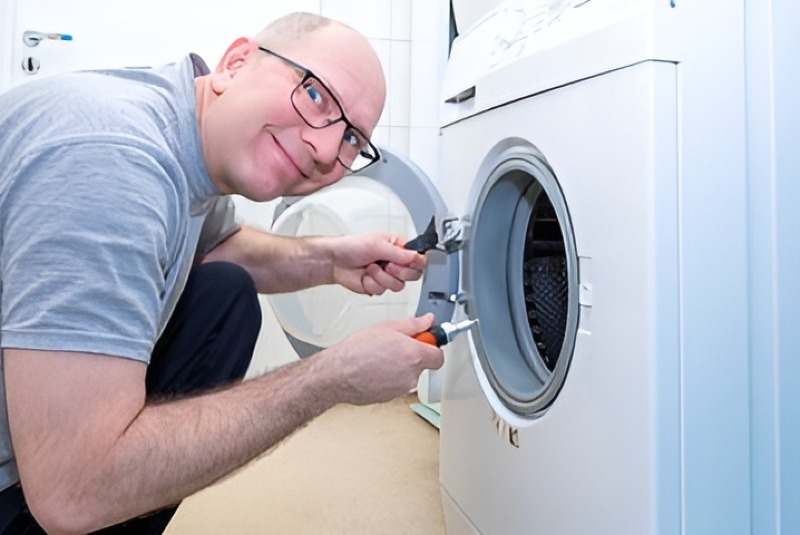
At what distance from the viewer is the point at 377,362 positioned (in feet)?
2.02

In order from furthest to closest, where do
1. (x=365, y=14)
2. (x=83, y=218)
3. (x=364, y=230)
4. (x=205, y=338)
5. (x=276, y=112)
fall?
(x=365, y=14)
(x=364, y=230)
(x=205, y=338)
(x=276, y=112)
(x=83, y=218)

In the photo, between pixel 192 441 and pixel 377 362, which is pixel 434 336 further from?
pixel 192 441

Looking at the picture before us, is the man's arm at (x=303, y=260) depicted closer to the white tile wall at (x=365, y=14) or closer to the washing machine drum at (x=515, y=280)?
the washing machine drum at (x=515, y=280)

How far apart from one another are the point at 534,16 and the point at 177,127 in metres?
0.43

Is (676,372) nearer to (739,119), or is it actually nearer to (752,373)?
(752,373)

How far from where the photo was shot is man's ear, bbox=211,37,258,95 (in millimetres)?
641

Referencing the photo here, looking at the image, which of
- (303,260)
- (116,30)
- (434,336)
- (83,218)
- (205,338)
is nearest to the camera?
(83,218)

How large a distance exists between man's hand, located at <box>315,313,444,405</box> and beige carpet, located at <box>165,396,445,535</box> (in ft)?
1.41

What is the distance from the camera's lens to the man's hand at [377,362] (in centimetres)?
61

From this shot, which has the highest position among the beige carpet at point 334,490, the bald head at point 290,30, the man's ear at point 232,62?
the bald head at point 290,30

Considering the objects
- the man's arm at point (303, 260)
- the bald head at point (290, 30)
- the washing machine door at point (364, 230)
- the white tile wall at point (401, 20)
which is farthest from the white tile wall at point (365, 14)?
the bald head at point (290, 30)

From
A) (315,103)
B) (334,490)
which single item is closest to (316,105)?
(315,103)

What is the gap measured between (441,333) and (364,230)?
43 centimetres

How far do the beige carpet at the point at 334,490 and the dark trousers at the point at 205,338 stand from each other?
216mm
